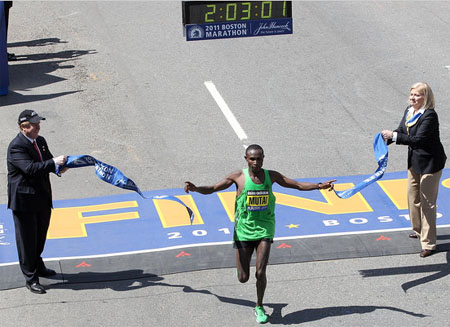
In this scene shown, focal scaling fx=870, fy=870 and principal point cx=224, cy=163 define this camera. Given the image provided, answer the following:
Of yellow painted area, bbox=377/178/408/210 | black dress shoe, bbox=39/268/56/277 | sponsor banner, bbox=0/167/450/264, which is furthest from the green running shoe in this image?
yellow painted area, bbox=377/178/408/210

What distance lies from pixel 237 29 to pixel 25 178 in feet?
21.7

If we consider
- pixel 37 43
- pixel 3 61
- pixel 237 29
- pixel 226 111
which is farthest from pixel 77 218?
pixel 37 43

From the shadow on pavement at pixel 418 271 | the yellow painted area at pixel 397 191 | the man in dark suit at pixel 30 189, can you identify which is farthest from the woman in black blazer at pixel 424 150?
the man in dark suit at pixel 30 189

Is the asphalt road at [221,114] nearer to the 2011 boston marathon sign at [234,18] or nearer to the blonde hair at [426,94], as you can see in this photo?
the 2011 boston marathon sign at [234,18]

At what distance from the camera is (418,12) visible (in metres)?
21.3

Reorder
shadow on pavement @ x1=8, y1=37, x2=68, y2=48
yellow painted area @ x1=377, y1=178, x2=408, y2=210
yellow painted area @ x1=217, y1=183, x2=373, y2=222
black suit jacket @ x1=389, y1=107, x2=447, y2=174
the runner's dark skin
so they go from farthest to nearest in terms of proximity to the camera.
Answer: shadow on pavement @ x1=8, y1=37, x2=68, y2=48
yellow painted area @ x1=377, y1=178, x2=408, y2=210
yellow painted area @ x1=217, y1=183, x2=373, y2=222
black suit jacket @ x1=389, y1=107, x2=447, y2=174
the runner's dark skin

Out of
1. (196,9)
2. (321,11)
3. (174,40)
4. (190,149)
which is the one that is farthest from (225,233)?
(321,11)

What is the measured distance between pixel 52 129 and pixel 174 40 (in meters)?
5.17

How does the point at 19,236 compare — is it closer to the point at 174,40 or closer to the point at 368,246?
the point at 368,246

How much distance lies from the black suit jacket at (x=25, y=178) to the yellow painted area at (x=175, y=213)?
2253mm

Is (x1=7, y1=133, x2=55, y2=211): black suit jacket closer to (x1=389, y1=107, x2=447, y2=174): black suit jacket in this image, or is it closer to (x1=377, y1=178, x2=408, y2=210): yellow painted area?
(x1=389, y1=107, x2=447, y2=174): black suit jacket

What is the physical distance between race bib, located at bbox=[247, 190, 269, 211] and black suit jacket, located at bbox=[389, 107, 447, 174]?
2.30m

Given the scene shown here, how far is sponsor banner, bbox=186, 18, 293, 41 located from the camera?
49.9 ft

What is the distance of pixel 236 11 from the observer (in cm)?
1546
